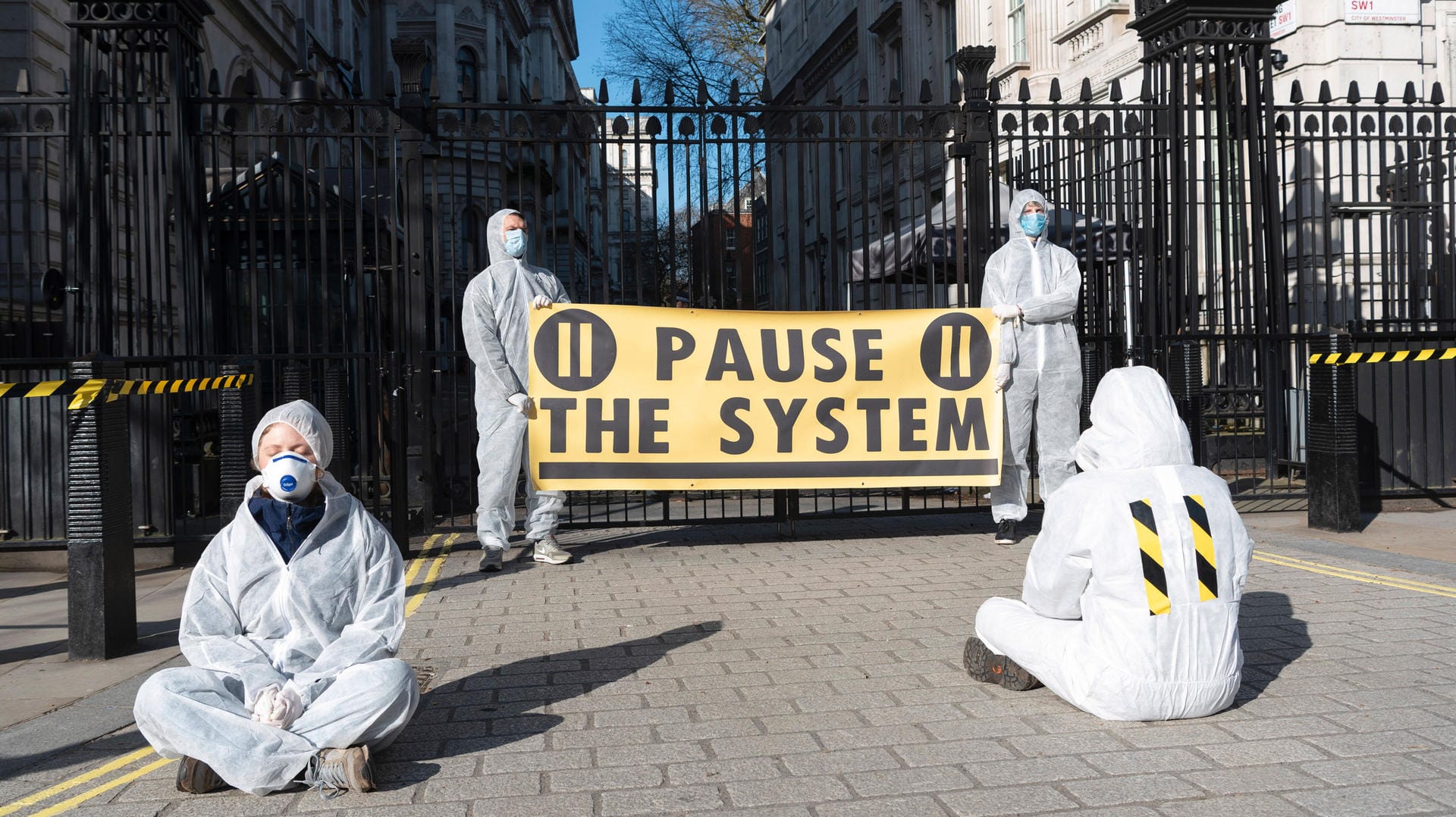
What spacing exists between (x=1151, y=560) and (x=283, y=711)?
8.98 ft

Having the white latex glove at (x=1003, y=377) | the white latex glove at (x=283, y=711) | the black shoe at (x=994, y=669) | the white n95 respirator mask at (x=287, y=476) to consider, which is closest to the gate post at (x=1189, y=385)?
the white latex glove at (x=1003, y=377)

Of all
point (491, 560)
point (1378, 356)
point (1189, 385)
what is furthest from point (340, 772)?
point (1189, 385)

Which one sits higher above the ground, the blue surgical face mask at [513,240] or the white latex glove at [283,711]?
the blue surgical face mask at [513,240]

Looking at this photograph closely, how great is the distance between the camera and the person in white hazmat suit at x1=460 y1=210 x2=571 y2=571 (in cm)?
789

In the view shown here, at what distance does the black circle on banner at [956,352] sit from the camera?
853 centimetres

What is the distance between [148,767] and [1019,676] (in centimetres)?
306

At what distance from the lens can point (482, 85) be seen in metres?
49.5

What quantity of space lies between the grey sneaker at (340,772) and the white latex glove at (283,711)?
0.14 metres

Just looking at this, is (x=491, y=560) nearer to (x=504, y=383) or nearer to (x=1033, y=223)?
(x=504, y=383)

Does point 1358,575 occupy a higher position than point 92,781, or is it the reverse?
point 1358,575

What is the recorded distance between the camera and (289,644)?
3799 mm

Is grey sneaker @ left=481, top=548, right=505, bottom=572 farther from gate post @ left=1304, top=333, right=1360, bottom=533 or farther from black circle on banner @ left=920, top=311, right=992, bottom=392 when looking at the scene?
gate post @ left=1304, top=333, right=1360, bottom=533

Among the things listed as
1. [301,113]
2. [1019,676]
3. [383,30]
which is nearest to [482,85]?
[383,30]

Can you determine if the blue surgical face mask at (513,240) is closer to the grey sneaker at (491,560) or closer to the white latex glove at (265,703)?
the grey sneaker at (491,560)
